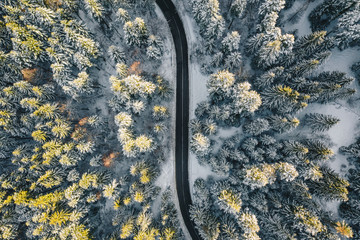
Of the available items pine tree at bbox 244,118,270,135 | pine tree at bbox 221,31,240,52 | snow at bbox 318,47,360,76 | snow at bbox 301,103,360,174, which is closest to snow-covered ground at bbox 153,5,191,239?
pine tree at bbox 221,31,240,52

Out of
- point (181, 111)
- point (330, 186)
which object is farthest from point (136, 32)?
point (330, 186)

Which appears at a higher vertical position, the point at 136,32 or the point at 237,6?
the point at 136,32

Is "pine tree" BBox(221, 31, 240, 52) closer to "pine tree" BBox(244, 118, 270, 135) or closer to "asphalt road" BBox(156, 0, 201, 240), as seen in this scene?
"asphalt road" BBox(156, 0, 201, 240)

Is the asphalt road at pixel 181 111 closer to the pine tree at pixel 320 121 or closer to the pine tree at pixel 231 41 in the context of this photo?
the pine tree at pixel 231 41

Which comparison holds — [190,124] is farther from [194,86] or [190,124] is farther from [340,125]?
[340,125]

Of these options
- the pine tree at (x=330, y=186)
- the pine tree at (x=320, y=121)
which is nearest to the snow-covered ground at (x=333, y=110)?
the pine tree at (x=320, y=121)

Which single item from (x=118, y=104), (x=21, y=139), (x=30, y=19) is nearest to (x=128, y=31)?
(x=118, y=104)

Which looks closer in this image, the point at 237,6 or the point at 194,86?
the point at 237,6
